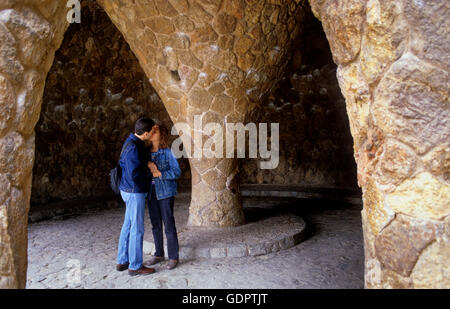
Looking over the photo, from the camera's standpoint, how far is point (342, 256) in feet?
13.5

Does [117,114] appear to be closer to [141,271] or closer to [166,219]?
[166,219]

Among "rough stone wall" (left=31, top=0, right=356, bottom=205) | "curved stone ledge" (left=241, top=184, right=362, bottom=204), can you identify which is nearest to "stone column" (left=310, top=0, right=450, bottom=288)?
"curved stone ledge" (left=241, top=184, right=362, bottom=204)

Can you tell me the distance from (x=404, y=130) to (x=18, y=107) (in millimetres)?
1683

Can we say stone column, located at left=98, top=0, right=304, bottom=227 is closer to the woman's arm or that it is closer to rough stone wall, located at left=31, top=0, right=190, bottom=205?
the woman's arm

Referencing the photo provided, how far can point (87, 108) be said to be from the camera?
784cm

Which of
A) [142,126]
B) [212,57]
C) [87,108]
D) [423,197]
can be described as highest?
[212,57]

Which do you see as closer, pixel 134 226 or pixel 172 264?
pixel 134 226

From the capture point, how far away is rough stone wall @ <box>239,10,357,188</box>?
8.20 m

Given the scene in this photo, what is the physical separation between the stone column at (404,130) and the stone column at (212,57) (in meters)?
2.67

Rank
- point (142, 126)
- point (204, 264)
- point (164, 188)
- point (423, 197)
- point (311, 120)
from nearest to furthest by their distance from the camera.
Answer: point (423, 197)
point (142, 126)
point (164, 188)
point (204, 264)
point (311, 120)

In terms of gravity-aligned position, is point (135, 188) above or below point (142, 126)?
below

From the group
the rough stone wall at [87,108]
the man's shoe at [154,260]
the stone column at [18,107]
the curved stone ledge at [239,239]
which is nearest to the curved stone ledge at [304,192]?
the curved stone ledge at [239,239]

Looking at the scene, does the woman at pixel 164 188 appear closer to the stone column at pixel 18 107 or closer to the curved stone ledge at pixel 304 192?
the stone column at pixel 18 107

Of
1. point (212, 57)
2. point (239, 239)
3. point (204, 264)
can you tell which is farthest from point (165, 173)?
point (212, 57)
